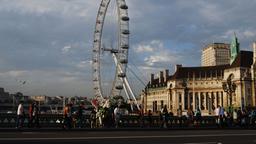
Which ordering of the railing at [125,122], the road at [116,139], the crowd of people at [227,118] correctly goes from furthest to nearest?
the crowd of people at [227,118] < the railing at [125,122] < the road at [116,139]

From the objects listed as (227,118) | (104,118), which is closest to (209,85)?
(227,118)

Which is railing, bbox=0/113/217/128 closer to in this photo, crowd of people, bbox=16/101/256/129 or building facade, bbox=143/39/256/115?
crowd of people, bbox=16/101/256/129

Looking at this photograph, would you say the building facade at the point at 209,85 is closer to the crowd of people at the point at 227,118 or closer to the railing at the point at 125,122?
the railing at the point at 125,122

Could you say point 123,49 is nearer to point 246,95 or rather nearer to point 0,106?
point 246,95

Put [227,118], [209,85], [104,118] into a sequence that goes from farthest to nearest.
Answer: [209,85]
[227,118]
[104,118]

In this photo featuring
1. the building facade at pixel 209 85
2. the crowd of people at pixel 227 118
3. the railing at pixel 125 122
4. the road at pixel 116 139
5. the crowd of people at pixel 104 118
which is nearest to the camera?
the road at pixel 116 139

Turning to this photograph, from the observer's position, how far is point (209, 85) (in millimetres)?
181875

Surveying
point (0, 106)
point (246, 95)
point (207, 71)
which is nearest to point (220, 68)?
point (207, 71)

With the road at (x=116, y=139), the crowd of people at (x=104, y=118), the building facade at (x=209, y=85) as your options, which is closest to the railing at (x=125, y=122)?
the crowd of people at (x=104, y=118)

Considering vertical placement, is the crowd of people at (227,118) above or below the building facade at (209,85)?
below

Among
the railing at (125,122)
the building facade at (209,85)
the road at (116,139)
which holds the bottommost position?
the road at (116,139)

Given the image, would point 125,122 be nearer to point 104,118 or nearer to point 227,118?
point 104,118

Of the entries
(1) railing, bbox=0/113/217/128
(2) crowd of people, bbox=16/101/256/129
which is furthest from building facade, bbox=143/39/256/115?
(2) crowd of people, bbox=16/101/256/129

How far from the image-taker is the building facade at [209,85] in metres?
157
